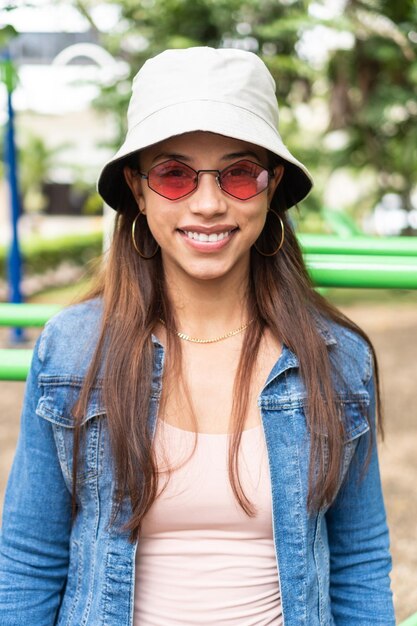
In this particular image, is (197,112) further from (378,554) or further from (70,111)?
(70,111)

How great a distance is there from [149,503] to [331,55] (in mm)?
9324

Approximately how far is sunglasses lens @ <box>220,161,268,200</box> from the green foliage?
11.0m

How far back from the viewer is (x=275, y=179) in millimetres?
1397

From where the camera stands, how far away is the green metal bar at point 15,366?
1.35m

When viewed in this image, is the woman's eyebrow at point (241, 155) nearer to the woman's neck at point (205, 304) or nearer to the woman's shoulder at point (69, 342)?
the woman's neck at point (205, 304)

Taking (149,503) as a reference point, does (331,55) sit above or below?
above

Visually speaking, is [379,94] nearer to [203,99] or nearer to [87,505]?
[203,99]

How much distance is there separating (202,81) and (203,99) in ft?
0.10

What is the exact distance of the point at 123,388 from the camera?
4.32 ft

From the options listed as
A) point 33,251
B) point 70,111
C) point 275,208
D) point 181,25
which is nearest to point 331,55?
point 181,25

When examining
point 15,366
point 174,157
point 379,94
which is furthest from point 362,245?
point 379,94

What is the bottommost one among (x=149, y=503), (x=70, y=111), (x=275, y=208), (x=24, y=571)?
(x=24, y=571)

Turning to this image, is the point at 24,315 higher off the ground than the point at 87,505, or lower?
higher

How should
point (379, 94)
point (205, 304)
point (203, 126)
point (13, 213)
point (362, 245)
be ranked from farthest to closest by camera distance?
point (379, 94) < point (13, 213) < point (362, 245) < point (205, 304) < point (203, 126)
